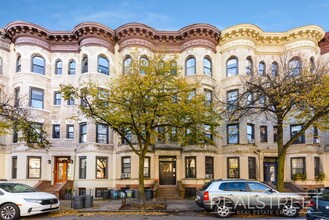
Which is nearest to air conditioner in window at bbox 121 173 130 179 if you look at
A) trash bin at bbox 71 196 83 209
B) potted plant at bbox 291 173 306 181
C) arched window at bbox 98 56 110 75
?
trash bin at bbox 71 196 83 209

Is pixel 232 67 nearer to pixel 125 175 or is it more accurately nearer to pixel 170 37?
pixel 170 37

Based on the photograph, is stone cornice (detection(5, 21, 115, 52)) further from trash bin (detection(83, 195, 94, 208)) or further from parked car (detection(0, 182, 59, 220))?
parked car (detection(0, 182, 59, 220))

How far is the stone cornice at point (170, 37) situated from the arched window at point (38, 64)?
677 centimetres

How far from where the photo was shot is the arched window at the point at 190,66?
26.2m

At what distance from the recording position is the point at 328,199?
29.5 feet

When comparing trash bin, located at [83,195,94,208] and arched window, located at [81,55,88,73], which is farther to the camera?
arched window, located at [81,55,88,73]

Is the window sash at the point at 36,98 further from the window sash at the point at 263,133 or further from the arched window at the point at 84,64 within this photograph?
the window sash at the point at 263,133

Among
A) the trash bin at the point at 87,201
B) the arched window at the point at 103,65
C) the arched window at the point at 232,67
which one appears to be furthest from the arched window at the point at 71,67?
the arched window at the point at 232,67

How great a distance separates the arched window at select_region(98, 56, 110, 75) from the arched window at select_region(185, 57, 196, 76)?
6.84 meters

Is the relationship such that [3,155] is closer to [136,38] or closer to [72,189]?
[72,189]

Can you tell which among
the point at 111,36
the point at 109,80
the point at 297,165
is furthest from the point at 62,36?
the point at 297,165

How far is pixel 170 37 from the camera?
88.0 ft

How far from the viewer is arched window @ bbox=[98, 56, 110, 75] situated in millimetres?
25797

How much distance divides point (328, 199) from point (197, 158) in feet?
52.0
